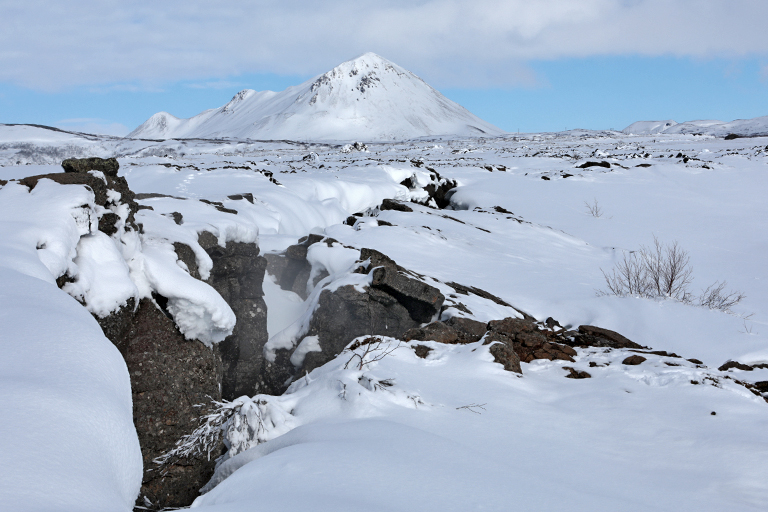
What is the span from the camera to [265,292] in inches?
414

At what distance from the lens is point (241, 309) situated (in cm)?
900

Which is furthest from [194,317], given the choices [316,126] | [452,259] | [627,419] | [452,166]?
[316,126]

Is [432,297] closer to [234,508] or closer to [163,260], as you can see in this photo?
[163,260]

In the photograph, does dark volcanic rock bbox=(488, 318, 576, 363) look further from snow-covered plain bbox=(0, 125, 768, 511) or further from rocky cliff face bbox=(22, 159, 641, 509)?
snow-covered plain bbox=(0, 125, 768, 511)

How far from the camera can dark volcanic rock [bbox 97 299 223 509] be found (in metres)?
5.47

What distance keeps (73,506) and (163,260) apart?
5.39 meters

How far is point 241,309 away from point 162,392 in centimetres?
331

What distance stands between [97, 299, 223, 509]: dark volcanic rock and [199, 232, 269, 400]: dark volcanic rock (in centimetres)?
197

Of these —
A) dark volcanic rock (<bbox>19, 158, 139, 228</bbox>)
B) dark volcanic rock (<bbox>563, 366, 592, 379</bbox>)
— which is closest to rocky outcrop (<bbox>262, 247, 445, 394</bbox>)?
dark volcanic rock (<bbox>563, 366, 592, 379</bbox>)

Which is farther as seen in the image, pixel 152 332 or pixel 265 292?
pixel 265 292

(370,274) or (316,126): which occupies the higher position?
(316,126)

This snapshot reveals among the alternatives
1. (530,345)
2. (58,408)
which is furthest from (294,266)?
(58,408)

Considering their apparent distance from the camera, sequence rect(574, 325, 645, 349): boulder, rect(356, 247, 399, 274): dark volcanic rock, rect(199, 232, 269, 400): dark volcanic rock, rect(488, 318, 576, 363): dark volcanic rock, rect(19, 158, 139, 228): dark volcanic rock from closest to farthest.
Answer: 1. rect(19, 158, 139, 228): dark volcanic rock
2. rect(488, 318, 576, 363): dark volcanic rock
3. rect(574, 325, 645, 349): boulder
4. rect(199, 232, 269, 400): dark volcanic rock
5. rect(356, 247, 399, 274): dark volcanic rock

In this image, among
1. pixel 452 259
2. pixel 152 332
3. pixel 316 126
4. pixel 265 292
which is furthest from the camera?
pixel 316 126
